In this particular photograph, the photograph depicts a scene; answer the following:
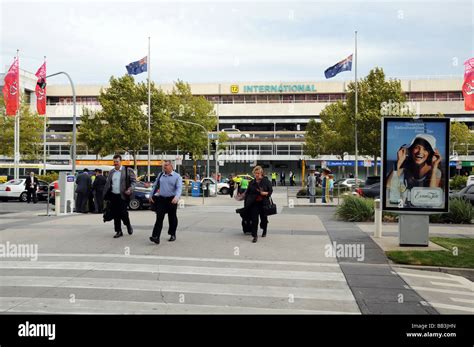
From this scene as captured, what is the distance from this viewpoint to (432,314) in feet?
21.4

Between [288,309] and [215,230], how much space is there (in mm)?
8035

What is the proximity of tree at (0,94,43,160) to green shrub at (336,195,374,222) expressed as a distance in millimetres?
41731

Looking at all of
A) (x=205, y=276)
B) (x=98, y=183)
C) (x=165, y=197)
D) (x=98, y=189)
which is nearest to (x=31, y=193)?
(x=98, y=189)

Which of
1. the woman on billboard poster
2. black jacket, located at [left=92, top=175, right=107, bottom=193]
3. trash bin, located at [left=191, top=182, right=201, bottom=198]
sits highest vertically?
the woman on billboard poster

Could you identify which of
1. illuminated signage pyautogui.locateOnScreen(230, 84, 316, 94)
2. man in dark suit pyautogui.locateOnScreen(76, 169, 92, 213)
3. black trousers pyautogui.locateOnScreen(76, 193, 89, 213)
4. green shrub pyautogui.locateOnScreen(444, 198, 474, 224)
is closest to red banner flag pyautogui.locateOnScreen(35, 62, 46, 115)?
man in dark suit pyautogui.locateOnScreen(76, 169, 92, 213)

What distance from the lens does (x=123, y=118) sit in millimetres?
41844

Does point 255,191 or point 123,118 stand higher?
point 123,118

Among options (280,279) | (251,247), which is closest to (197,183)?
(251,247)

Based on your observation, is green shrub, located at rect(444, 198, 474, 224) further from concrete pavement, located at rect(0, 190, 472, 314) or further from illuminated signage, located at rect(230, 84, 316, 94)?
illuminated signage, located at rect(230, 84, 316, 94)

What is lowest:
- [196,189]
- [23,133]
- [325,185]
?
[196,189]

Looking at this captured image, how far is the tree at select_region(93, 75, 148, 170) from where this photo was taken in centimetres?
4128

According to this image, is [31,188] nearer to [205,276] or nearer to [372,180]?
[372,180]

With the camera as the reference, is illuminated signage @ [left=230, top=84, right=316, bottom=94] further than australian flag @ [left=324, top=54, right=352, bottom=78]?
Yes

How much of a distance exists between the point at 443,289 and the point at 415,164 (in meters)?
4.19
